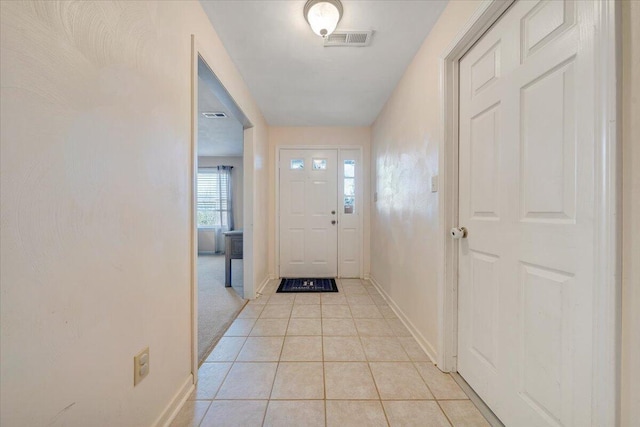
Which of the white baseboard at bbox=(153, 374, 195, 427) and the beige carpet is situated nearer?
the white baseboard at bbox=(153, 374, 195, 427)

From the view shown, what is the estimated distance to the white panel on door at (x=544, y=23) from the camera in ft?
2.92

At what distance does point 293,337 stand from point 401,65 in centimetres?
251

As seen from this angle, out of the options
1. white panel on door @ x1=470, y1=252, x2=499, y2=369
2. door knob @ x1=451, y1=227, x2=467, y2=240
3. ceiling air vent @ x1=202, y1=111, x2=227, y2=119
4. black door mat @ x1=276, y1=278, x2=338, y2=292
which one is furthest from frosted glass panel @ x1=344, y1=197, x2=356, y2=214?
white panel on door @ x1=470, y1=252, x2=499, y2=369

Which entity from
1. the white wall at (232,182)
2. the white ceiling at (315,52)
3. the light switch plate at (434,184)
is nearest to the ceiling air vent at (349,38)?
the white ceiling at (315,52)

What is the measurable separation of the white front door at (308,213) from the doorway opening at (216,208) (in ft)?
2.25

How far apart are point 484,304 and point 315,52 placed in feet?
6.94

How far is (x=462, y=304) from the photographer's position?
150 centimetres

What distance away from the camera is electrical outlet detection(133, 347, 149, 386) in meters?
0.99

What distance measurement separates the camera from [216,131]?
4.33m

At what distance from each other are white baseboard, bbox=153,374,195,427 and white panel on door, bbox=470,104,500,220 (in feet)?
6.05

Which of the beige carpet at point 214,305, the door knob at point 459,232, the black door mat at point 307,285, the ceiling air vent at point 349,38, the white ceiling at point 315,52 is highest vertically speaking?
the white ceiling at point 315,52

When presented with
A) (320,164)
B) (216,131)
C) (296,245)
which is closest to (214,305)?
(296,245)

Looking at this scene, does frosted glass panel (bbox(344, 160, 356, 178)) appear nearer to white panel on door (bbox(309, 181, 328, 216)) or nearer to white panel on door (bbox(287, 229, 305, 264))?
white panel on door (bbox(309, 181, 328, 216))

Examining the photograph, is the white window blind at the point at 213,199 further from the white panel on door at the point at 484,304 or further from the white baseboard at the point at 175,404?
the white panel on door at the point at 484,304
